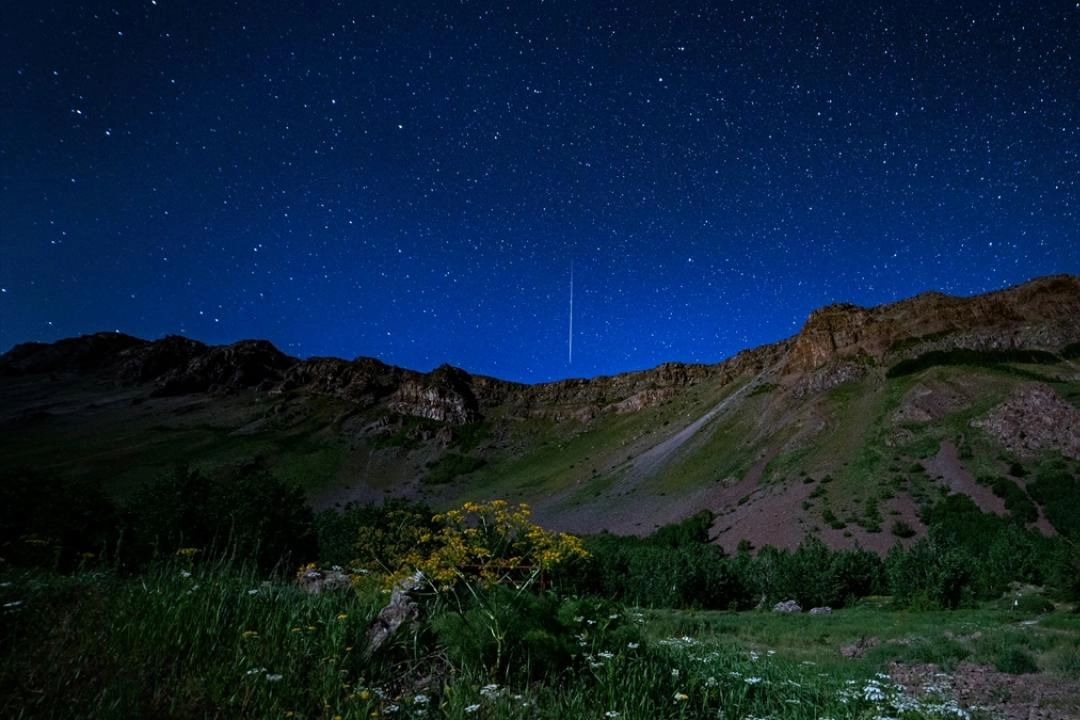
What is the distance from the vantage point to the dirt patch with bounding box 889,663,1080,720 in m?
12.7

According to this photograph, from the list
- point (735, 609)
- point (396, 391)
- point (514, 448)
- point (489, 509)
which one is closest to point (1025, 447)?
point (735, 609)

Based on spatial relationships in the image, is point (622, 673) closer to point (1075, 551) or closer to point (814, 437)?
point (1075, 551)

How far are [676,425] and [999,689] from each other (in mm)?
115295

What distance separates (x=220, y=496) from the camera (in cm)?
4609

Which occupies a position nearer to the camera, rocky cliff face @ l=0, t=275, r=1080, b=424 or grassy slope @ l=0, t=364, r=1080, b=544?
grassy slope @ l=0, t=364, r=1080, b=544

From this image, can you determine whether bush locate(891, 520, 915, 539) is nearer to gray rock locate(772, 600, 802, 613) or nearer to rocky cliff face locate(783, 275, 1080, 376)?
gray rock locate(772, 600, 802, 613)

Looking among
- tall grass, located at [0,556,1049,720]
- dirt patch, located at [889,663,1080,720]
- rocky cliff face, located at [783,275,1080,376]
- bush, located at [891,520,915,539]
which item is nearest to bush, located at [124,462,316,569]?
tall grass, located at [0,556,1049,720]

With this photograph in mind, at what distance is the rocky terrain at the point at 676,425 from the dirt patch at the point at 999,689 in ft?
153

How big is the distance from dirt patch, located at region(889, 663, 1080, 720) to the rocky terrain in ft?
153

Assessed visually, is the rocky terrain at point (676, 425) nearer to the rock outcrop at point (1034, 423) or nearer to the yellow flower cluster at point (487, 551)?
the rock outcrop at point (1034, 423)

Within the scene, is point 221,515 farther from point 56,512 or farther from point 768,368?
point 768,368

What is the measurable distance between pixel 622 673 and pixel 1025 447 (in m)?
86.9

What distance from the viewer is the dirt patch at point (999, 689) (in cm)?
1266

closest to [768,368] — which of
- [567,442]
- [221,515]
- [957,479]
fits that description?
[567,442]
